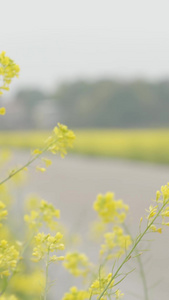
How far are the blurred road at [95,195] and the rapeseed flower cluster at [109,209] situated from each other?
1.19 metres

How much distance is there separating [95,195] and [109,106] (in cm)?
3900

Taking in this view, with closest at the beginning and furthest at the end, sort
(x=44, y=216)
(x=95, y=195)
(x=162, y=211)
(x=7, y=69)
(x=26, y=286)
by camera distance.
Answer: (x=162, y=211), (x=7, y=69), (x=44, y=216), (x=26, y=286), (x=95, y=195)

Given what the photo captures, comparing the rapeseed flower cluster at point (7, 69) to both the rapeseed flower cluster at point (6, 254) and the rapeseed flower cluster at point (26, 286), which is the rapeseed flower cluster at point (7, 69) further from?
the rapeseed flower cluster at point (26, 286)

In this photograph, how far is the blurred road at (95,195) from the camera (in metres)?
4.02

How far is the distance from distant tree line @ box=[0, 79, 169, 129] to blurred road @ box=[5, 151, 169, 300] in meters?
29.9

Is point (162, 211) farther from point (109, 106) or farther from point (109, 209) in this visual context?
point (109, 106)

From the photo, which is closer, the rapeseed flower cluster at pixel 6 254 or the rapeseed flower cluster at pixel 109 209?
the rapeseed flower cluster at pixel 6 254

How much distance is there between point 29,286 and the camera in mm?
3137

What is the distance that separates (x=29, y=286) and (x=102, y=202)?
1.36 m

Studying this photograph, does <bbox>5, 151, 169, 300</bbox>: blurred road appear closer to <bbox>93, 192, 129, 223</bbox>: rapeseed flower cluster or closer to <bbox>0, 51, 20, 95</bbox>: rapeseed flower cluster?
<bbox>93, 192, 129, 223</bbox>: rapeseed flower cluster

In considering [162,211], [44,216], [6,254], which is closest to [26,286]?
[44,216]

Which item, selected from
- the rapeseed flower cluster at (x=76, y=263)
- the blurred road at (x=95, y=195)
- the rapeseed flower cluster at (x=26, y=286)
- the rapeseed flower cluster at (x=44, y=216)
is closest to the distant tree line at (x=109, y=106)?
the blurred road at (x=95, y=195)

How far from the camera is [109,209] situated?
6.48 ft

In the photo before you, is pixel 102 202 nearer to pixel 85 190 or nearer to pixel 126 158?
pixel 85 190
